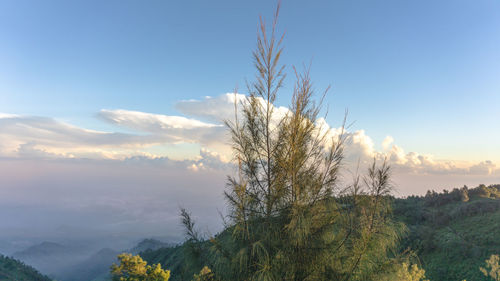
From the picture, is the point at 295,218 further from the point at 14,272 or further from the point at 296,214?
the point at 14,272

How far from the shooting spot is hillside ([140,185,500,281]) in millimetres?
24297

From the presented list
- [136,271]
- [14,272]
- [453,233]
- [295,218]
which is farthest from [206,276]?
[14,272]

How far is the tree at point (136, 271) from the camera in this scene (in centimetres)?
1115

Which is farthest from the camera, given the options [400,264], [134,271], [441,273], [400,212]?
[400,212]

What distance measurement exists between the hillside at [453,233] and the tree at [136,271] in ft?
20.0

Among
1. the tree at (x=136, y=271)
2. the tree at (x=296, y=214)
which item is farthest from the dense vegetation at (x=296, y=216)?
the tree at (x=136, y=271)

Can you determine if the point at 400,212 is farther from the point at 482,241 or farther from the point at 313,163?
the point at 313,163

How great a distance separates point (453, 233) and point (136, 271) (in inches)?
1328

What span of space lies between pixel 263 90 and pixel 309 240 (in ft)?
10.6

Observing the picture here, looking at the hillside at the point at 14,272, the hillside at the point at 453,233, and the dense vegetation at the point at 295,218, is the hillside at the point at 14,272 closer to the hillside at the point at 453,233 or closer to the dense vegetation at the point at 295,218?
the hillside at the point at 453,233

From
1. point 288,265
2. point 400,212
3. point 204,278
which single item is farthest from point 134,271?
point 400,212

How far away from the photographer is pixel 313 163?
586 cm

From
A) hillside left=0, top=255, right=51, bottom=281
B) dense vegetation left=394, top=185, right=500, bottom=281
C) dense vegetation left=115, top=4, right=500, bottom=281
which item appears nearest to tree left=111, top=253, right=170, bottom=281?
dense vegetation left=115, top=4, right=500, bottom=281

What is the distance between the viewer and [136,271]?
37.0 ft
